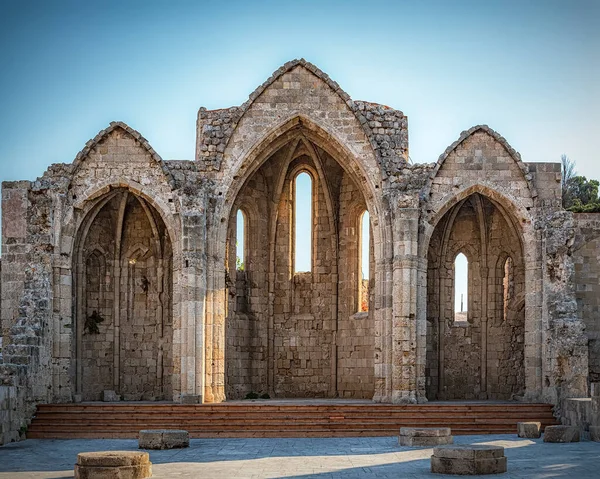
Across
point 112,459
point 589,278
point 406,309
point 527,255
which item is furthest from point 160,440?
point 589,278

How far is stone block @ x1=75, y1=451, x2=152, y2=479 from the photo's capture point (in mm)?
16719

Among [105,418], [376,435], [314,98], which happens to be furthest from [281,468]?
[314,98]

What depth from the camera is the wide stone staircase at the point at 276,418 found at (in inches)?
984

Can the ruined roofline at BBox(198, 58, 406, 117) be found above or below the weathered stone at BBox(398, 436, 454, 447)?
above

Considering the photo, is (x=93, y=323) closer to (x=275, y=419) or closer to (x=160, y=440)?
(x=275, y=419)

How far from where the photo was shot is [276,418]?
25391mm

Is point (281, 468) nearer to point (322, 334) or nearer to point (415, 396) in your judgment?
point (415, 396)

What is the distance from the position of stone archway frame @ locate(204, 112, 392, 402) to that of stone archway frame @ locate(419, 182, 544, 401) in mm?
1078

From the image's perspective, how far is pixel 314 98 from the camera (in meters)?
28.5

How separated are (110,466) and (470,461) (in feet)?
19.1

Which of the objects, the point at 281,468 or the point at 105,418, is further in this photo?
the point at 105,418

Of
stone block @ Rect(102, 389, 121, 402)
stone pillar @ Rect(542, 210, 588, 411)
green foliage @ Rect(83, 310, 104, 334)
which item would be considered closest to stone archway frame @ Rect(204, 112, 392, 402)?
stone block @ Rect(102, 389, 121, 402)

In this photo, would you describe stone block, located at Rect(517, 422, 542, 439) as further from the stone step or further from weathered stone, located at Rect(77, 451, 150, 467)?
weathered stone, located at Rect(77, 451, 150, 467)

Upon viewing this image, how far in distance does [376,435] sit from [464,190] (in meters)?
7.38
